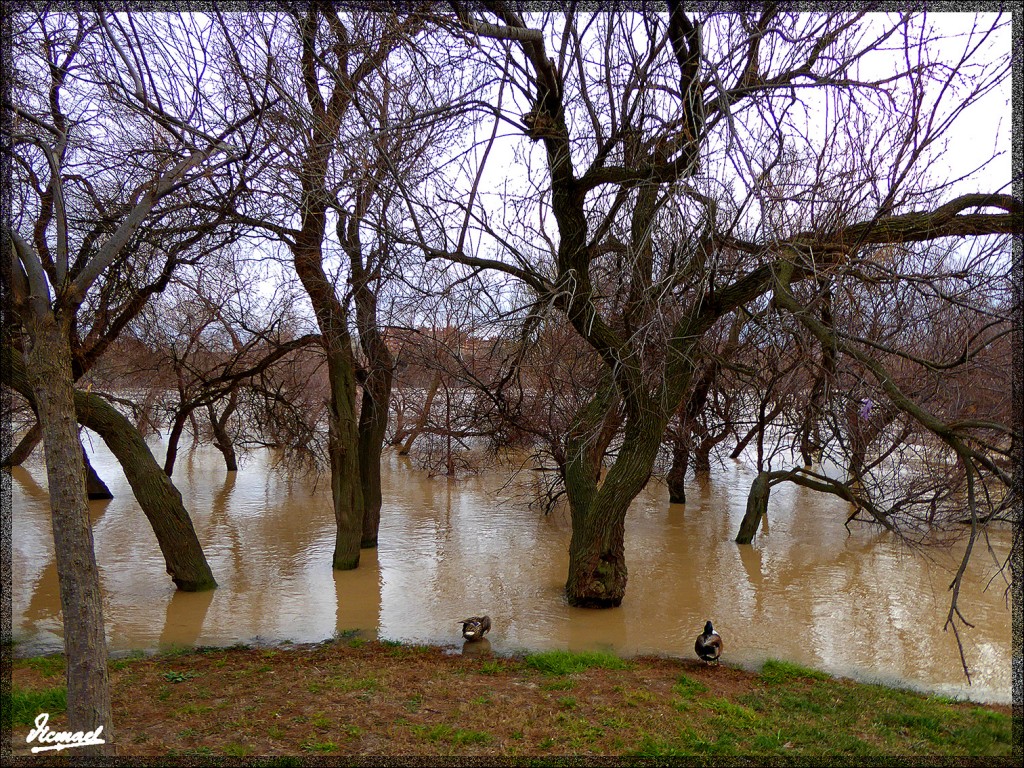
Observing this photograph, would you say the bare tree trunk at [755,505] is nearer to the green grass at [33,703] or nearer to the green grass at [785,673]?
the green grass at [785,673]

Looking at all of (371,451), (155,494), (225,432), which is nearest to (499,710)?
(155,494)

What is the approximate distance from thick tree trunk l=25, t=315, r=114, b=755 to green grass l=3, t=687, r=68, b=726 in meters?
1.48

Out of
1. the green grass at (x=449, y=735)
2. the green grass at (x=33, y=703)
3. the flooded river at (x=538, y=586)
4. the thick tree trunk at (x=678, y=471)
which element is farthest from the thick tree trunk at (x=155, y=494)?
the thick tree trunk at (x=678, y=471)

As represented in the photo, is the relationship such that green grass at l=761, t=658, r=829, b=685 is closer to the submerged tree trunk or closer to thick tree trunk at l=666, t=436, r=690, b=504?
the submerged tree trunk

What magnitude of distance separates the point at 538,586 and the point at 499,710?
5.43 meters

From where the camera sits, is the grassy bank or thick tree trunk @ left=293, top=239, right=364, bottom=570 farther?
thick tree trunk @ left=293, top=239, right=364, bottom=570

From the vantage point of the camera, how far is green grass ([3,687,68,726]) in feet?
17.5

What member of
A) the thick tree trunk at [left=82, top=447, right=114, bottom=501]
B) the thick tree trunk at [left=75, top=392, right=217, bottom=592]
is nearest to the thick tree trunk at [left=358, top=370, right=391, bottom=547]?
the thick tree trunk at [left=75, top=392, right=217, bottom=592]

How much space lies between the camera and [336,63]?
8.71 metres

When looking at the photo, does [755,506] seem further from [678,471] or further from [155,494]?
[155,494]

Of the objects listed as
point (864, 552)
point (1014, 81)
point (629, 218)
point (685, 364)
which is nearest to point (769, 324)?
point (685, 364)

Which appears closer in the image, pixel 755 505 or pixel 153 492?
pixel 153 492

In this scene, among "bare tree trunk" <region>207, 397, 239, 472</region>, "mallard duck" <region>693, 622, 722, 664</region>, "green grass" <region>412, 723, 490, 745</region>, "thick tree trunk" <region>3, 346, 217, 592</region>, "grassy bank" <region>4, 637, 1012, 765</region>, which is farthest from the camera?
"bare tree trunk" <region>207, 397, 239, 472</region>

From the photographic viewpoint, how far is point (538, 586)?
37.3 ft
